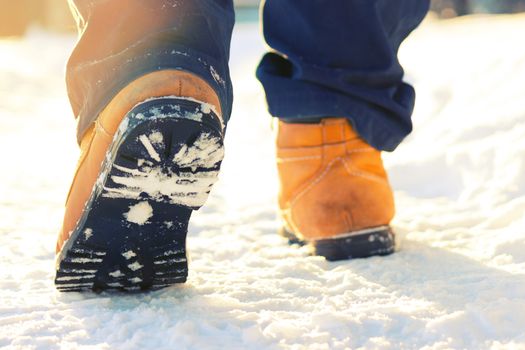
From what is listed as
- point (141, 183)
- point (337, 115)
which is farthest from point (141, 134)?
point (337, 115)

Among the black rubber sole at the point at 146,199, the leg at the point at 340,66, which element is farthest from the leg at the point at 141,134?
the leg at the point at 340,66

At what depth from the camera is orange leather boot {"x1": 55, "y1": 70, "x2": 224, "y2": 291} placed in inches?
30.0

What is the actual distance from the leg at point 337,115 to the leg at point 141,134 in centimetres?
26

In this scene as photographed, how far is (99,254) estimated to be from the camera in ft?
2.81

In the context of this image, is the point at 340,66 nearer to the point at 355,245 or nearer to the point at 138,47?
the point at 355,245

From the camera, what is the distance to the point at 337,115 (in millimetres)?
1163

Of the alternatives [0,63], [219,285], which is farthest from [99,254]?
[0,63]

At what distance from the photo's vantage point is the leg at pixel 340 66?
45.3 inches

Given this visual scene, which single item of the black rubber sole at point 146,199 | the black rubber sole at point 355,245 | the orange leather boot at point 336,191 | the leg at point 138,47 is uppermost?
the leg at point 138,47

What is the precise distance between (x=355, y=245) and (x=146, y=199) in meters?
0.47

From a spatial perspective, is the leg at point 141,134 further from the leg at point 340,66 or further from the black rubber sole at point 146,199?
the leg at point 340,66

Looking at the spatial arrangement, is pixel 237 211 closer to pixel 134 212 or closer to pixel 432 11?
pixel 134 212

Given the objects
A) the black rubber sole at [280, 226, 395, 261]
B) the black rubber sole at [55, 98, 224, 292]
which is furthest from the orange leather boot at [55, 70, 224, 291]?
the black rubber sole at [280, 226, 395, 261]

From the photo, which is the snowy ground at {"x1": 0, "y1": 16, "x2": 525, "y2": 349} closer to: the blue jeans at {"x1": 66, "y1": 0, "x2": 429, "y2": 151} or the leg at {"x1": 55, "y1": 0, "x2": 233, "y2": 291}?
the leg at {"x1": 55, "y1": 0, "x2": 233, "y2": 291}
